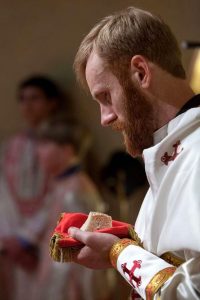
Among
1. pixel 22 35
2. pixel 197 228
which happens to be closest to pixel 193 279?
pixel 197 228

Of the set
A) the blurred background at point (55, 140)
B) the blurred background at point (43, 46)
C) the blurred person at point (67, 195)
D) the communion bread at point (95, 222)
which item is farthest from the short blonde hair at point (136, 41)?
the blurred background at point (43, 46)

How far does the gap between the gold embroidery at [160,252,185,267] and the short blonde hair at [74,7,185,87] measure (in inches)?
12.2

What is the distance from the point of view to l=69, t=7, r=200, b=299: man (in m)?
1.05

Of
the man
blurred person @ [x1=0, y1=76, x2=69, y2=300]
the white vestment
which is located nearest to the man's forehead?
the man

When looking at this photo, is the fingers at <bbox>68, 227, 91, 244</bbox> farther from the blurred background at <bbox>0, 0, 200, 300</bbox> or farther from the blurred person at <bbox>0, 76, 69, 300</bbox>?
the blurred person at <bbox>0, 76, 69, 300</bbox>

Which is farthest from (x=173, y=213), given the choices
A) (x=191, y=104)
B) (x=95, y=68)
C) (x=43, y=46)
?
(x=43, y=46)

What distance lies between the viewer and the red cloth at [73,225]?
3.79ft

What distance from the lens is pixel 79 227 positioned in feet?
4.09

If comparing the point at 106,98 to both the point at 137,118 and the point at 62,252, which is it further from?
the point at 62,252

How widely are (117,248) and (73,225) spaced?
15 cm

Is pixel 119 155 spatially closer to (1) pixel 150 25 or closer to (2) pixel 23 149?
(2) pixel 23 149

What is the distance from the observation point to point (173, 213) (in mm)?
1054

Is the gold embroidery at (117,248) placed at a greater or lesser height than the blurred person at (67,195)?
greater

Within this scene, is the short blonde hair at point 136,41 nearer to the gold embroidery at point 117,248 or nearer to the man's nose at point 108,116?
the man's nose at point 108,116
